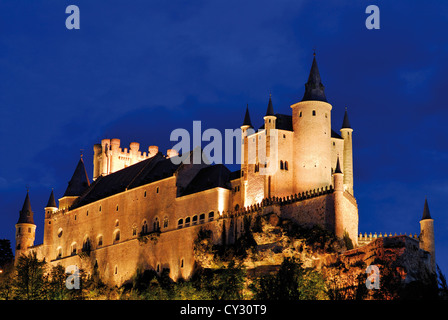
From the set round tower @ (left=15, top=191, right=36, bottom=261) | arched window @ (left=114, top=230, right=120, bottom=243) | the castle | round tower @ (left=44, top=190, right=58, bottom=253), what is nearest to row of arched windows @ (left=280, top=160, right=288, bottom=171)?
the castle

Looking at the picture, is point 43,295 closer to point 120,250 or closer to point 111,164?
point 120,250

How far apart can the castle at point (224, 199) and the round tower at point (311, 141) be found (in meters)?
0.11

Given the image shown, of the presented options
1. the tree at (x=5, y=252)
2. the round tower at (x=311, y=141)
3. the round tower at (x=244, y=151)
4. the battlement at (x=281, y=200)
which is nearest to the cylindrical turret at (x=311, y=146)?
the round tower at (x=311, y=141)

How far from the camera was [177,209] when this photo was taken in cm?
9306

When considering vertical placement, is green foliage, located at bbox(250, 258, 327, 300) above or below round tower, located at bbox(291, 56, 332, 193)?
below

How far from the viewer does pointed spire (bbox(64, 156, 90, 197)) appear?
11825 centimetres

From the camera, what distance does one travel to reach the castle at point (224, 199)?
81875 mm

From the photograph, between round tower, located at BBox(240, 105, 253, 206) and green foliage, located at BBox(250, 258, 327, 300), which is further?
round tower, located at BBox(240, 105, 253, 206)

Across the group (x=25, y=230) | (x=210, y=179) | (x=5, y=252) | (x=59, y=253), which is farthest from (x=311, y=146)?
(x=5, y=252)

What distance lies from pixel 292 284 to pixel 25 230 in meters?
70.7

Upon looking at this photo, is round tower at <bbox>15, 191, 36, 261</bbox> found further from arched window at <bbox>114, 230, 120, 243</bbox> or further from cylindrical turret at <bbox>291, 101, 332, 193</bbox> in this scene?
cylindrical turret at <bbox>291, 101, 332, 193</bbox>

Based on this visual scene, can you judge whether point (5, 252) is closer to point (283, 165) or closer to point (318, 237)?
point (283, 165)

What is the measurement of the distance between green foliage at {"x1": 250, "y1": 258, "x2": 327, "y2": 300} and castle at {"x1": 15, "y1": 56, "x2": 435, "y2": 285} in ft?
23.6

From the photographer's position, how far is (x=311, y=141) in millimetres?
85812
